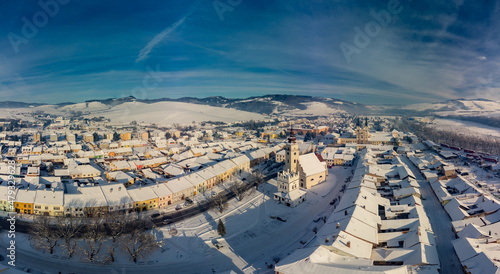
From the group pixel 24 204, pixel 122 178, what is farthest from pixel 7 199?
pixel 122 178

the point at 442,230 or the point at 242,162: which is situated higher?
the point at 242,162

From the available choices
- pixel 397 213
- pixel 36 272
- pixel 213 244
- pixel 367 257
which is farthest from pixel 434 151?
pixel 36 272

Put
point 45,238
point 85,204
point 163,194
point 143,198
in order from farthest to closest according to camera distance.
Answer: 1. point 163,194
2. point 143,198
3. point 85,204
4. point 45,238

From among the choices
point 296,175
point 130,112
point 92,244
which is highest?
point 130,112

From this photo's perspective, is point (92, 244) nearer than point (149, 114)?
Yes

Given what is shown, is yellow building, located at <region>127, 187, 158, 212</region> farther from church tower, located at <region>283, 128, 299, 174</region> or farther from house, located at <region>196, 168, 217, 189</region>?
church tower, located at <region>283, 128, 299, 174</region>

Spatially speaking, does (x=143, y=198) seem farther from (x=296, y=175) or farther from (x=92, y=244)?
(x=296, y=175)
